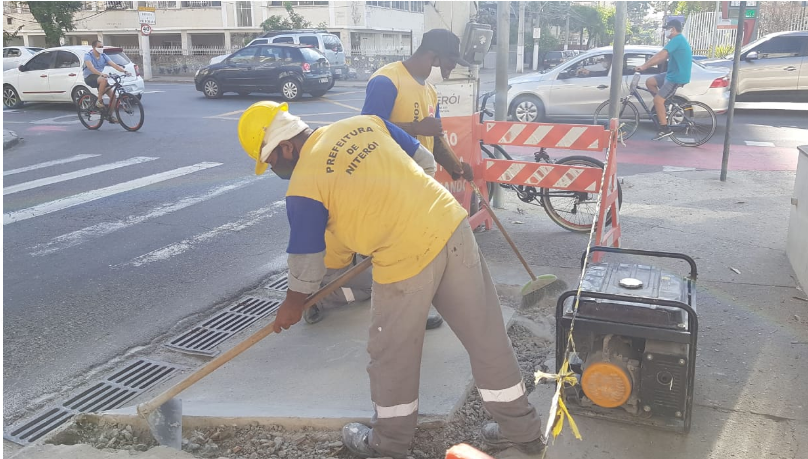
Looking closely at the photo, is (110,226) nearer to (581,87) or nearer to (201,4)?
(581,87)

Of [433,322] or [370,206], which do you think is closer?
[370,206]

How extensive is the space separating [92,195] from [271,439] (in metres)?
6.59

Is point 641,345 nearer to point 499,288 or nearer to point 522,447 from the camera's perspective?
point 522,447

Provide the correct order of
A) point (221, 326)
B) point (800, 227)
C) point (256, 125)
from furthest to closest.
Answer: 1. point (800, 227)
2. point (221, 326)
3. point (256, 125)

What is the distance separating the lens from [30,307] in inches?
205

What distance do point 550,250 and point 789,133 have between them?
937cm

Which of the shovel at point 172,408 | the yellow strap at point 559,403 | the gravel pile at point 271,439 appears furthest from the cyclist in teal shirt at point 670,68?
the yellow strap at point 559,403

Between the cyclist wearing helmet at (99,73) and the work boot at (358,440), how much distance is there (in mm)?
12683

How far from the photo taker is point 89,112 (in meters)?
14.4

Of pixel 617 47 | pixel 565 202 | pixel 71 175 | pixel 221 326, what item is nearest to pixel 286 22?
pixel 71 175

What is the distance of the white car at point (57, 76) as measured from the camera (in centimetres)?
1803

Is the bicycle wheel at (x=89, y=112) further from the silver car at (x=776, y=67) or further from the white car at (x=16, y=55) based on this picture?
the white car at (x=16, y=55)

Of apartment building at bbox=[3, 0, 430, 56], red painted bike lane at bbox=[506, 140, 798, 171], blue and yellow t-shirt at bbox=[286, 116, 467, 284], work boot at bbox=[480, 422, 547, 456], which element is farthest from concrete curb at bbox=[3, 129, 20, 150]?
apartment building at bbox=[3, 0, 430, 56]

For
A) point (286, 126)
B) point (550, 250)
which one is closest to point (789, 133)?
point (550, 250)
